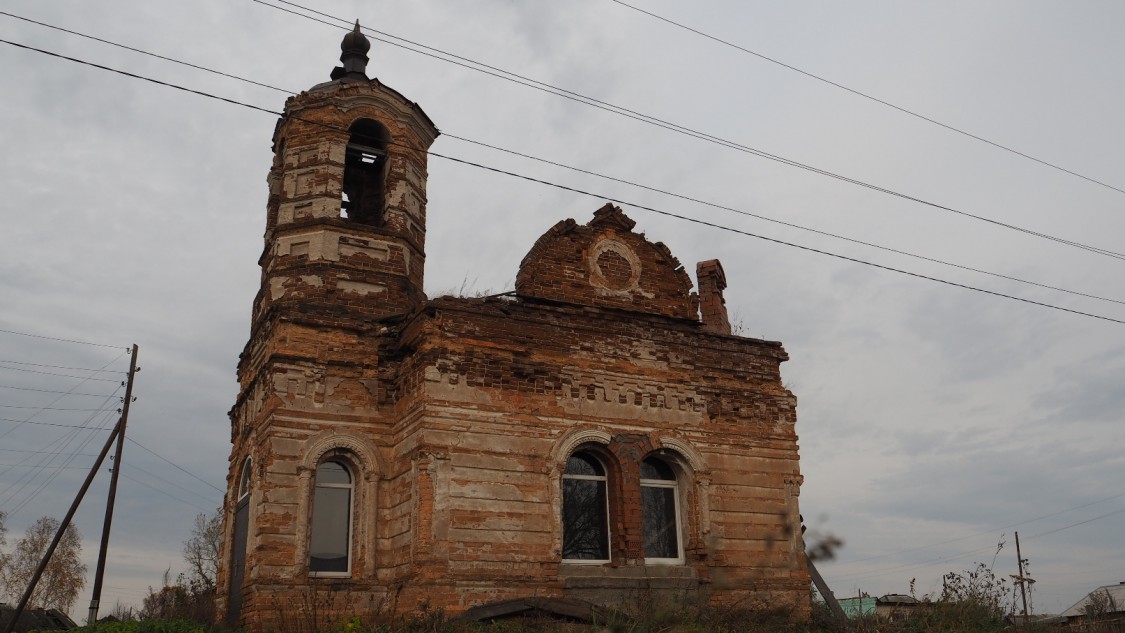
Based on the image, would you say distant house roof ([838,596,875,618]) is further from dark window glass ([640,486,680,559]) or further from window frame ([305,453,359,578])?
window frame ([305,453,359,578])

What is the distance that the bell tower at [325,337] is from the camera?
1341 centimetres

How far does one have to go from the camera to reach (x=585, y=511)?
552 inches

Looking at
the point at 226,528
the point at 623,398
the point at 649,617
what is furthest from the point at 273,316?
the point at 649,617

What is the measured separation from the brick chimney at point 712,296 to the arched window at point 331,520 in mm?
7396

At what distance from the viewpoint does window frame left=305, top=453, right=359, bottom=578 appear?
44.1 ft

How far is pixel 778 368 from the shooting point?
53.1 feet

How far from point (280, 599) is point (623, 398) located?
6053 millimetres

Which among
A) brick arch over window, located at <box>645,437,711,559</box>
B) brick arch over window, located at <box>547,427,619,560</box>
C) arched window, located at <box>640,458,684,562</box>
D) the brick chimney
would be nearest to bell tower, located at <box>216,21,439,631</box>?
brick arch over window, located at <box>547,427,619,560</box>

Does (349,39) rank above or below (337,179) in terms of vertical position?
above

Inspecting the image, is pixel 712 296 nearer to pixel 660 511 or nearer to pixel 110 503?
pixel 660 511

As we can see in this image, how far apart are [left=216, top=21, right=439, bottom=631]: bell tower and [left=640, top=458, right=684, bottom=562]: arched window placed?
425 cm

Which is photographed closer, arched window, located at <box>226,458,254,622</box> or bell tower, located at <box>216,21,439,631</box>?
bell tower, located at <box>216,21,439,631</box>

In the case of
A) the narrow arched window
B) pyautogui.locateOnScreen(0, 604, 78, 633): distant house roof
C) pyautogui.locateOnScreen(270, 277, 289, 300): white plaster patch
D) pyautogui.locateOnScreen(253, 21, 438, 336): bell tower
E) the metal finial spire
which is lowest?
pyautogui.locateOnScreen(0, 604, 78, 633): distant house roof

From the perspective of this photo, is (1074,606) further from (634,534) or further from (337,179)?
(337,179)
